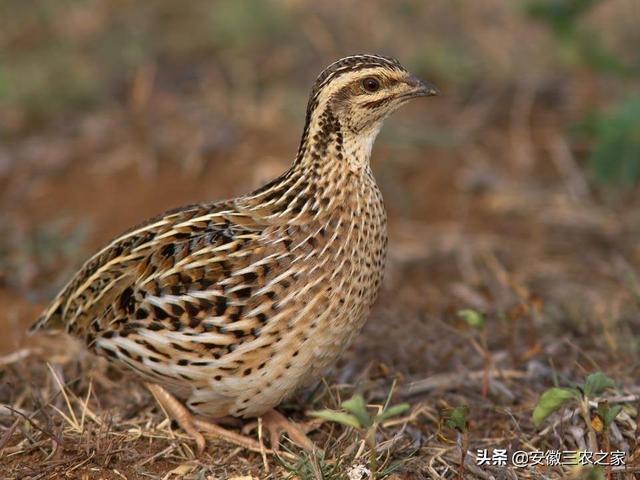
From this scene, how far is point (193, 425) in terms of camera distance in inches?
179

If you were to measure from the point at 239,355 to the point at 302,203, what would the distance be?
2.32 ft

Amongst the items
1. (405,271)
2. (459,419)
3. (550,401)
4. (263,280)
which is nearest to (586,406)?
(550,401)

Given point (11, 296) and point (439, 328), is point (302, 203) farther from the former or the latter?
point (11, 296)

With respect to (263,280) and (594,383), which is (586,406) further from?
(263,280)

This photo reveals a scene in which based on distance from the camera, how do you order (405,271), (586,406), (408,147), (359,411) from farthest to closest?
(408,147) < (405,271) < (586,406) < (359,411)

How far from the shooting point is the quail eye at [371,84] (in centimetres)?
446

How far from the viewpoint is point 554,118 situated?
344 inches

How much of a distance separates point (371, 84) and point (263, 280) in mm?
986

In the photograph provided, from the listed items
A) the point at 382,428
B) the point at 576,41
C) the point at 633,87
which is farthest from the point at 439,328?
the point at 633,87

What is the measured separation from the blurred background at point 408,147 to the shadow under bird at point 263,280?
1.03 meters

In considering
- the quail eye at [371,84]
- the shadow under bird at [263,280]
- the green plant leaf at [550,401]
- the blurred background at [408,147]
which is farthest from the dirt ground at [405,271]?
the quail eye at [371,84]

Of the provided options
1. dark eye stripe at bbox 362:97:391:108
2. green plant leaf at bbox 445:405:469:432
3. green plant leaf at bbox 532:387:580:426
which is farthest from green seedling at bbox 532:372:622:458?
dark eye stripe at bbox 362:97:391:108

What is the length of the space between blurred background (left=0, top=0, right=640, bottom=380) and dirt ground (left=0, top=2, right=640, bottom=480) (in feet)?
0.07

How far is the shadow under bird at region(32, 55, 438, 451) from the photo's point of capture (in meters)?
4.18
